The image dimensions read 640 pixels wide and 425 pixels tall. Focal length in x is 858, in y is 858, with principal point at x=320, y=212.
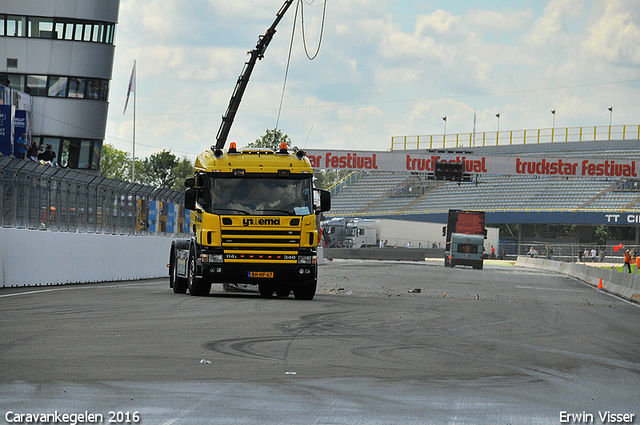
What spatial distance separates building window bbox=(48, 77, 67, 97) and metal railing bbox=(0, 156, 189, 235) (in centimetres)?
2078

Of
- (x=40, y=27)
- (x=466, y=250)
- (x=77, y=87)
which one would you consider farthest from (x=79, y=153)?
(x=466, y=250)

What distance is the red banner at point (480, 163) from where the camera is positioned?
5625cm

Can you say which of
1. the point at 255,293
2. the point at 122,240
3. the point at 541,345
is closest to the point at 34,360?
the point at 541,345

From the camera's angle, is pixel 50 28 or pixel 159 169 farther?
pixel 159 169

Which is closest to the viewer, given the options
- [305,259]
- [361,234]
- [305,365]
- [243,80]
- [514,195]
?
[305,365]

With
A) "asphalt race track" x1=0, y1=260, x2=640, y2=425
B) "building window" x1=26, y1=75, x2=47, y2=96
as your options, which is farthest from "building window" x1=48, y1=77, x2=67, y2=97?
"asphalt race track" x1=0, y1=260, x2=640, y2=425

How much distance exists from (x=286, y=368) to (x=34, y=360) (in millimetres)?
2440

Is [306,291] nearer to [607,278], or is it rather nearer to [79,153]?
[607,278]

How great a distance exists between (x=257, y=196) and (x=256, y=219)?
0.47m

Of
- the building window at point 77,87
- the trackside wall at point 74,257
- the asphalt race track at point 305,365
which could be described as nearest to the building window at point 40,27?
the building window at point 77,87

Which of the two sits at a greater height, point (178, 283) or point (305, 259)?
point (305, 259)

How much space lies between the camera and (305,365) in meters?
8.52

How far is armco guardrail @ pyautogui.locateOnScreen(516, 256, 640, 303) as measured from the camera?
25.7 meters

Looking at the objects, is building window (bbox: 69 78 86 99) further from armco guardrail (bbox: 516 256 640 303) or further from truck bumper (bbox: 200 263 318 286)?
truck bumper (bbox: 200 263 318 286)
